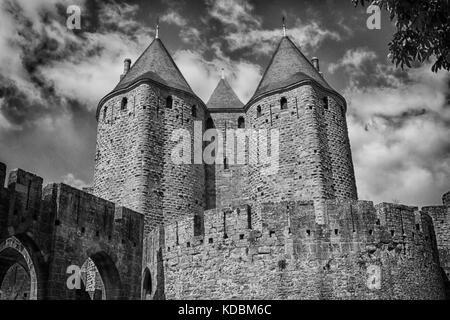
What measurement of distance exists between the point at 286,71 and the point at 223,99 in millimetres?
4095

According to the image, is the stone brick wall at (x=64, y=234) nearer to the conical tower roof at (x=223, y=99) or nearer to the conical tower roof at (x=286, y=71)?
the conical tower roof at (x=286, y=71)

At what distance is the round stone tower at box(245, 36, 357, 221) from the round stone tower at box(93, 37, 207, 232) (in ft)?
9.09

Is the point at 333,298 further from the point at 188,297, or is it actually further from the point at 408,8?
the point at 408,8

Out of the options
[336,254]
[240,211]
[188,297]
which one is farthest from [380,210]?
[188,297]

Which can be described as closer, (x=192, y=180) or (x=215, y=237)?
(x=215, y=237)

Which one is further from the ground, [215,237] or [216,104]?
[216,104]

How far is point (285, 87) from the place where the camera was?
919 inches

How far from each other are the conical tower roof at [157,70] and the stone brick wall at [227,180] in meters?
3.04

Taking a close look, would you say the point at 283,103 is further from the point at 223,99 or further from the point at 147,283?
the point at 147,283

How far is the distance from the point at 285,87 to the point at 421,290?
11606mm

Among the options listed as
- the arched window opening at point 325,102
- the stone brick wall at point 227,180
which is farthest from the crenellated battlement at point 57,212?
the arched window opening at point 325,102

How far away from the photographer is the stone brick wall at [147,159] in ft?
68.0

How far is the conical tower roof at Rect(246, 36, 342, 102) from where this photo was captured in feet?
77.7

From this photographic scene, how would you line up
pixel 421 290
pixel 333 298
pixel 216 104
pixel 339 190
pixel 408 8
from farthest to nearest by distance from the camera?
pixel 216 104 < pixel 339 190 < pixel 421 290 < pixel 333 298 < pixel 408 8
